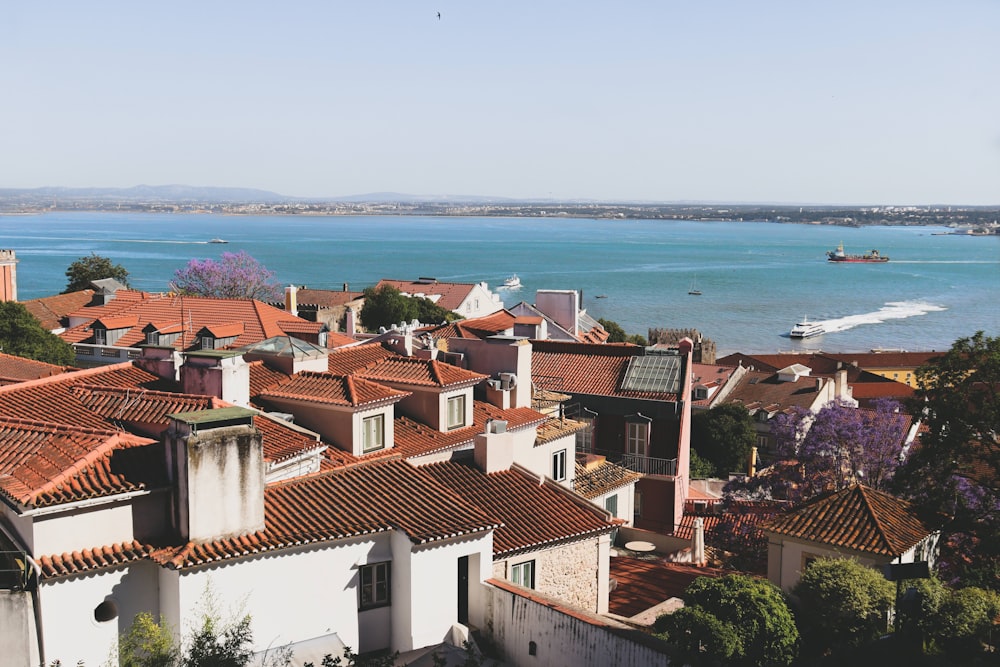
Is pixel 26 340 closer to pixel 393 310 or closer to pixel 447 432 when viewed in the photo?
pixel 447 432

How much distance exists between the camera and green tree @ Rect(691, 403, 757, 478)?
35594 mm

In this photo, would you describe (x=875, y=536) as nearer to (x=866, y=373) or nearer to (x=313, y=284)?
(x=866, y=373)

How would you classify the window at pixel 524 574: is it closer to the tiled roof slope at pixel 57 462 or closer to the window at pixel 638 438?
the tiled roof slope at pixel 57 462

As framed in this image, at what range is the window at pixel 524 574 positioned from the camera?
42.5 ft

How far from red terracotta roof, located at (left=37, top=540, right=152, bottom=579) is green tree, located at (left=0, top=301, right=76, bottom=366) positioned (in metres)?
23.3

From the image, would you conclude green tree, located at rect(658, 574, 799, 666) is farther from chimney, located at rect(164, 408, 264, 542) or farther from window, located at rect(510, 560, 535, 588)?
A: chimney, located at rect(164, 408, 264, 542)

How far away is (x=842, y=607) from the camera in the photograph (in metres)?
12.0

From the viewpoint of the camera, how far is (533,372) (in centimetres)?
2600

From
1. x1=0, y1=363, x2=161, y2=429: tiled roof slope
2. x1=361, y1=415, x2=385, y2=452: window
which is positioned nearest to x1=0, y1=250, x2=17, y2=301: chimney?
x1=0, y1=363, x2=161, y2=429: tiled roof slope

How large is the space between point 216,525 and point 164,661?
1.44 m

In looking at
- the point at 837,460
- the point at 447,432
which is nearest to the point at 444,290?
the point at 837,460

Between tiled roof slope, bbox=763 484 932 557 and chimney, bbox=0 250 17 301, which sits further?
chimney, bbox=0 250 17 301

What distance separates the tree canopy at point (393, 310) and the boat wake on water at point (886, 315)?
1958 inches

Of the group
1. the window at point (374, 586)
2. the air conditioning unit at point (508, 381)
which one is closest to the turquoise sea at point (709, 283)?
the air conditioning unit at point (508, 381)
